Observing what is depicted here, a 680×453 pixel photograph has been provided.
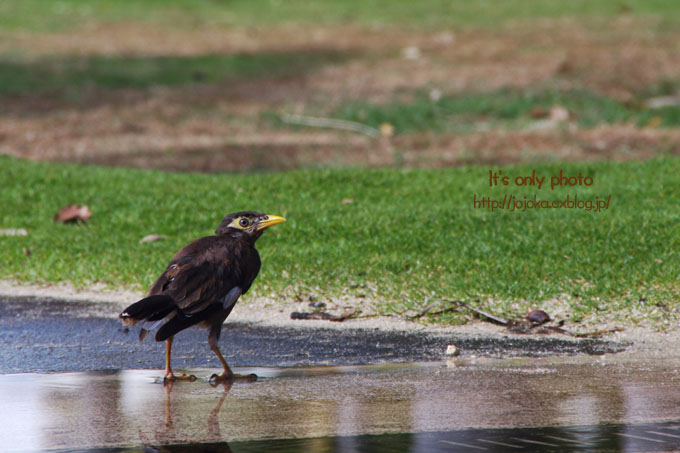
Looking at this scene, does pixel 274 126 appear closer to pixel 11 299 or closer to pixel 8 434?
pixel 11 299

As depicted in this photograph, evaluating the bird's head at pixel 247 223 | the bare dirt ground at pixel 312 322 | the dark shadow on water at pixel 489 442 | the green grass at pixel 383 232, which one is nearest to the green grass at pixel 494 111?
the green grass at pixel 383 232

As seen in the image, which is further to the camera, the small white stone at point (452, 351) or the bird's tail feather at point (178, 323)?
the small white stone at point (452, 351)

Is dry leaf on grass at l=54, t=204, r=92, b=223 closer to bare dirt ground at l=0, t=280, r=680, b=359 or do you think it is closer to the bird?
bare dirt ground at l=0, t=280, r=680, b=359

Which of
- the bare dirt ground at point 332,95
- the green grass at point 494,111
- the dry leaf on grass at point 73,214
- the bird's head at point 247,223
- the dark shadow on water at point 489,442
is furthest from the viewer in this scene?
the green grass at point 494,111

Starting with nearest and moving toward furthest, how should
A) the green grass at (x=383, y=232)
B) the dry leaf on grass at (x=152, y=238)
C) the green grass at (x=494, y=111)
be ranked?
the green grass at (x=383, y=232) < the dry leaf on grass at (x=152, y=238) < the green grass at (x=494, y=111)

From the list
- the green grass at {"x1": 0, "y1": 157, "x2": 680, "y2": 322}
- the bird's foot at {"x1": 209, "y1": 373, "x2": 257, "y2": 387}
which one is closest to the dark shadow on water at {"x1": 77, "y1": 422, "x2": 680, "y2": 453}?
the bird's foot at {"x1": 209, "y1": 373, "x2": 257, "y2": 387}

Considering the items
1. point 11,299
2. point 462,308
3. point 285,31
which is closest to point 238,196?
point 11,299

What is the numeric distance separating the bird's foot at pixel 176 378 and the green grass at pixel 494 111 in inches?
422

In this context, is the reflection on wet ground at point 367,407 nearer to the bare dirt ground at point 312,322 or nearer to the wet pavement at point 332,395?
the wet pavement at point 332,395

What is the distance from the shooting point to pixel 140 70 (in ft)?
72.0

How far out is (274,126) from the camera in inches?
667

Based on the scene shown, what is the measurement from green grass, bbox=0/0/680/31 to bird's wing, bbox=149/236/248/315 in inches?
860

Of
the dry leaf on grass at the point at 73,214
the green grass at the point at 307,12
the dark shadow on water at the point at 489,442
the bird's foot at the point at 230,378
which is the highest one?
the green grass at the point at 307,12

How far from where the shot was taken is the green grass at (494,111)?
1628 cm
